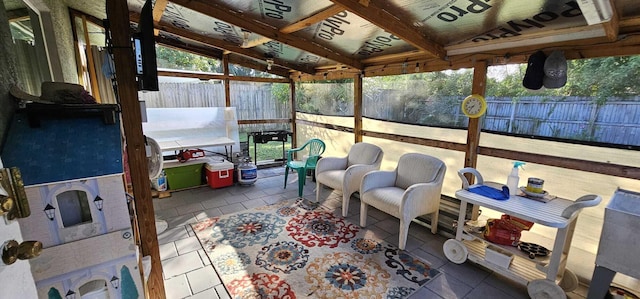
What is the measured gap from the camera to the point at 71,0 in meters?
2.79

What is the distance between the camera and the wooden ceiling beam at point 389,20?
77.6 inches

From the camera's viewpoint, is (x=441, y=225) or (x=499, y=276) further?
(x=441, y=225)

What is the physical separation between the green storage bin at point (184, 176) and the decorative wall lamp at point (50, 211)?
10.5ft

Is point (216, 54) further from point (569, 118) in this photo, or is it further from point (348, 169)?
point (569, 118)

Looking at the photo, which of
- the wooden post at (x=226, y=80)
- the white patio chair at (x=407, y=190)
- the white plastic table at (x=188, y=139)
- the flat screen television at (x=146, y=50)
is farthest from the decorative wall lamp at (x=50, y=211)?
the wooden post at (x=226, y=80)

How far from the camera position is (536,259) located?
1992 mm

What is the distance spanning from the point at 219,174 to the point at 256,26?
243cm

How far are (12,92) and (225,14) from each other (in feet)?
5.99

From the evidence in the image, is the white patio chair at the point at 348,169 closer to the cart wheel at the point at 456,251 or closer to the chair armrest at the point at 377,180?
the chair armrest at the point at 377,180

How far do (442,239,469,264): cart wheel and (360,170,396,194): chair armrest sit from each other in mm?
911

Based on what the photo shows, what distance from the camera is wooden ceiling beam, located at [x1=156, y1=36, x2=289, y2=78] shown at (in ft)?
14.6

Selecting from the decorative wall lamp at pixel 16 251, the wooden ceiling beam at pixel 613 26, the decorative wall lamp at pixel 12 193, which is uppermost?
the wooden ceiling beam at pixel 613 26

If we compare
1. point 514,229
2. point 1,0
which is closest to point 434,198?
point 514,229

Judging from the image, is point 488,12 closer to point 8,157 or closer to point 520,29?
point 520,29
